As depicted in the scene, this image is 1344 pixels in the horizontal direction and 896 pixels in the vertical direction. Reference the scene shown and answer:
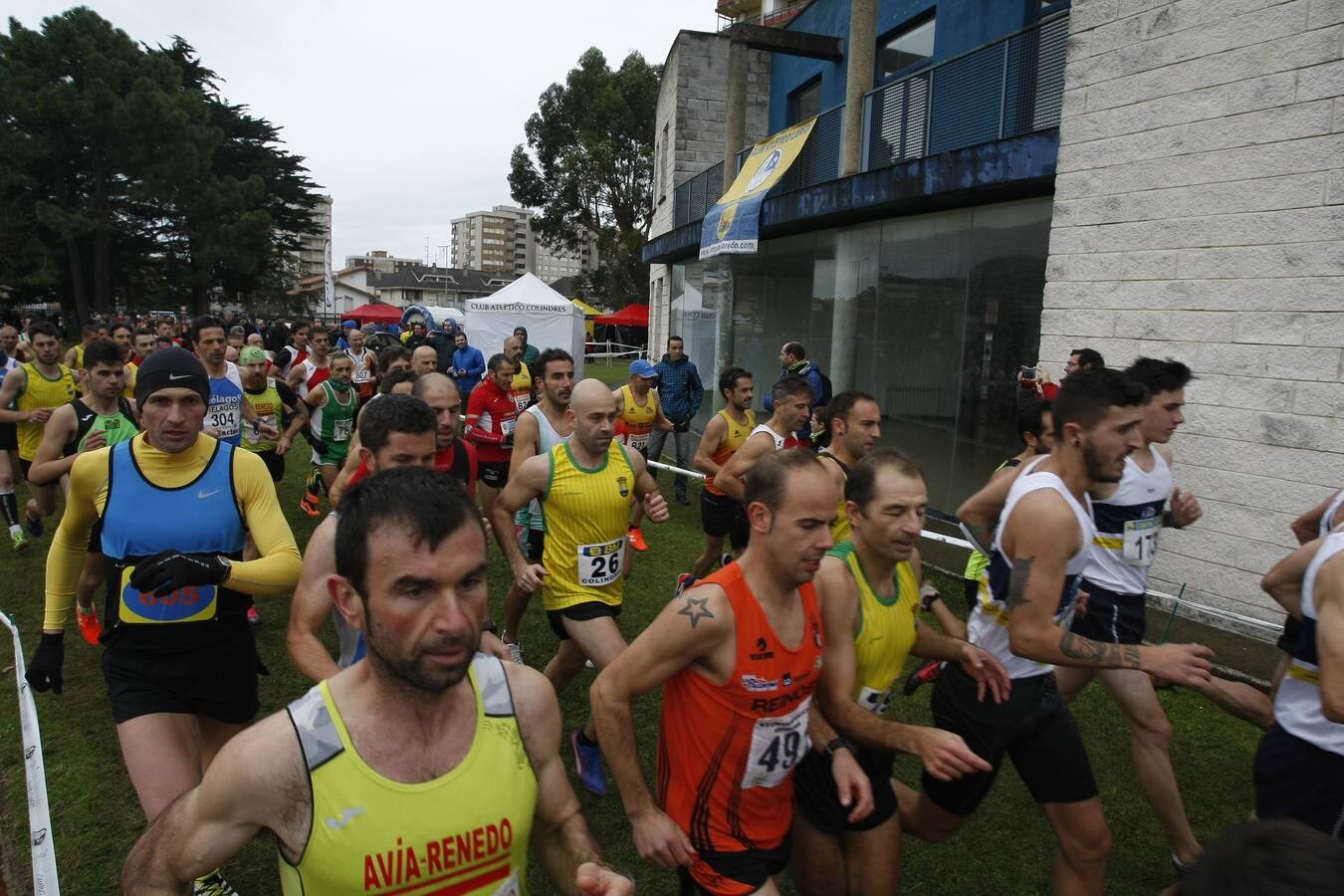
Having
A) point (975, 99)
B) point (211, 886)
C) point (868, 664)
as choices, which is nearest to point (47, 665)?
point (211, 886)

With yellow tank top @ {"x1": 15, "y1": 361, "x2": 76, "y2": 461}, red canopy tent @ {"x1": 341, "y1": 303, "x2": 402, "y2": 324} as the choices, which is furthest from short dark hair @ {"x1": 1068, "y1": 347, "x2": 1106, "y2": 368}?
red canopy tent @ {"x1": 341, "y1": 303, "x2": 402, "y2": 324}

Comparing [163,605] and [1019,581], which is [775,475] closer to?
[1019,581]

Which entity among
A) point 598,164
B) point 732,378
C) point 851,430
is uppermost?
point 598,164

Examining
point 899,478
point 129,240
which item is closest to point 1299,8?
point 899,478

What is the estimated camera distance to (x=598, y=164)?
41.5m

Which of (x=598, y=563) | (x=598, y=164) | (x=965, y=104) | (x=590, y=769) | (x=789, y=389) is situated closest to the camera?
(x=590, y=769)

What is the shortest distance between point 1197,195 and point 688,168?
1483 cm

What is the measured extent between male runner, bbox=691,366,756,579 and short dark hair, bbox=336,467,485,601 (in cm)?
490

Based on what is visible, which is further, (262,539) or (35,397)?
(35,397)

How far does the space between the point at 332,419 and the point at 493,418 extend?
63.9 inches

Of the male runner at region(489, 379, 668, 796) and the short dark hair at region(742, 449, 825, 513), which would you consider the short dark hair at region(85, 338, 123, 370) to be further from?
the short dark hair at region(742, 449, 825, 513)

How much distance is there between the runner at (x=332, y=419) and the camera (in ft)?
27.6

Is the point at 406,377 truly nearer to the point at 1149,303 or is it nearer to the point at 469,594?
the point at 469,594

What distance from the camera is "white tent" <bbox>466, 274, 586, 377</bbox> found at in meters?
22.5
